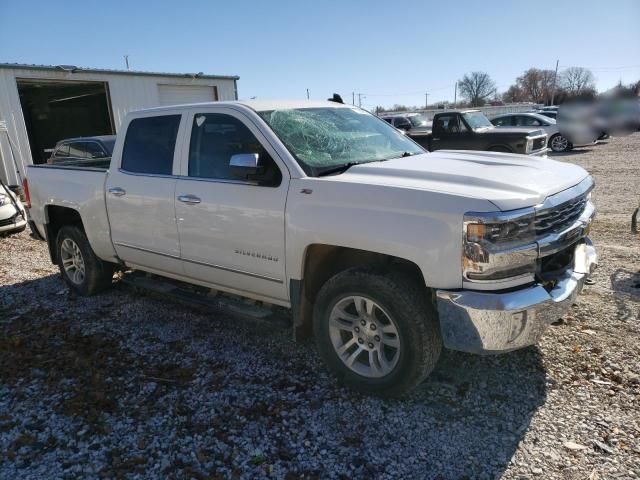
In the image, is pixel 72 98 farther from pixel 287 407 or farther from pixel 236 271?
pixel 287 407

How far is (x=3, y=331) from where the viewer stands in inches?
188

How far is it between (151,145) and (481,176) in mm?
2971

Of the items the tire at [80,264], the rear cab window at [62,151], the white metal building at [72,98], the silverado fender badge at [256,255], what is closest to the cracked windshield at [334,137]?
the silverado fender badge at [256,255]

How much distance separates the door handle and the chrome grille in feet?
8.22

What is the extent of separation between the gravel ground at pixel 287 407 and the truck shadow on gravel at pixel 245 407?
1 centimetres

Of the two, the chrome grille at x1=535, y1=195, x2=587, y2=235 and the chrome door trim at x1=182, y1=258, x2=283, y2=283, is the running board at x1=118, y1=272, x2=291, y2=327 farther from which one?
the chrome grille at x1=535, y1=195, x2=587, y2=235

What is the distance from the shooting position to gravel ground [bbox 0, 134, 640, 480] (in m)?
2.73

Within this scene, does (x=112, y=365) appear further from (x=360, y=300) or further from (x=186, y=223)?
(x=360, y=300)

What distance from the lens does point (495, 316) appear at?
106 inches

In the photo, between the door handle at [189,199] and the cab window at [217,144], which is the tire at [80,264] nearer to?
the door handle at [189,199]

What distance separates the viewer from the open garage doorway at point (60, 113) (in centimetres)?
1900

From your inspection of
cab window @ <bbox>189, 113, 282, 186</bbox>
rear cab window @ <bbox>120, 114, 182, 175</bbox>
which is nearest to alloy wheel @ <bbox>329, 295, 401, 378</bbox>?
cab window @ <bbox>189, 113, 282, 186</bbox>

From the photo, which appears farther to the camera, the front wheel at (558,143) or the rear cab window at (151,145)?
the front wheel at (558,143)

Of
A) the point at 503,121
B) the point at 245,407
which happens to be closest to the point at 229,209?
the point at 245,407
